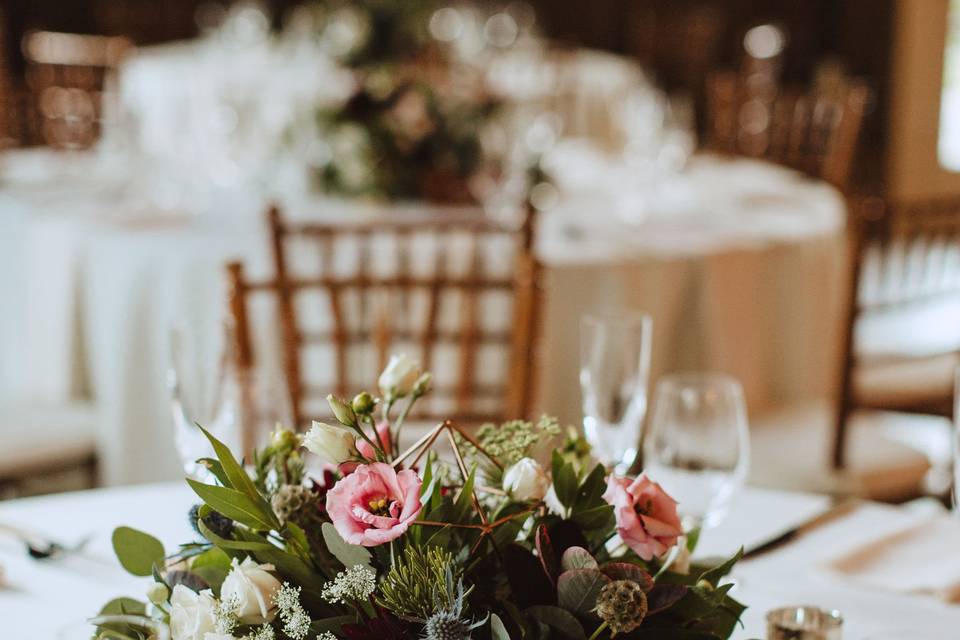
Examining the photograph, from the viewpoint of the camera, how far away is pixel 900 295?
249 centimetres

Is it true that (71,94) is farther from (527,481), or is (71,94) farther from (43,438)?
(527,481)

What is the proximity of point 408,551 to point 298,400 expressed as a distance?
1521mm

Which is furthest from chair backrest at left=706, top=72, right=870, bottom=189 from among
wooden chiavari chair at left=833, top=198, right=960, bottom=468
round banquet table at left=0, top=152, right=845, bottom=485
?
wooden chiavari chair at left=833, top=198, right=960, bottom=468

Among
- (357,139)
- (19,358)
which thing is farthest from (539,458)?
(19,358)

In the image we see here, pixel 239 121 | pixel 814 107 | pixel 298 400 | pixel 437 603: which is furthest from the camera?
pixel 814 107

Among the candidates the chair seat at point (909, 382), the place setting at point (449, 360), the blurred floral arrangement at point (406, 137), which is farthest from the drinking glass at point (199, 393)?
the chair seat at point (909, 382)

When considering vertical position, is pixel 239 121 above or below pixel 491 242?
above

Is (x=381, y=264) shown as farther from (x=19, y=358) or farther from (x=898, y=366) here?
(x=898, y=366)

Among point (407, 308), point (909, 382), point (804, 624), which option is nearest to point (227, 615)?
point (804, 624)

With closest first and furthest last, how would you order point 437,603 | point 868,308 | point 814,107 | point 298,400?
1. point 437,603
2. point 298,400
3. point 868,308
4. point 814,107

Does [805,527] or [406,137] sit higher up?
[406,137]

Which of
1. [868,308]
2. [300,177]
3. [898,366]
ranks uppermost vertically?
[300,177]

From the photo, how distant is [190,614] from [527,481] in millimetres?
238

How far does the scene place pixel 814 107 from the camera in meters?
4.16
